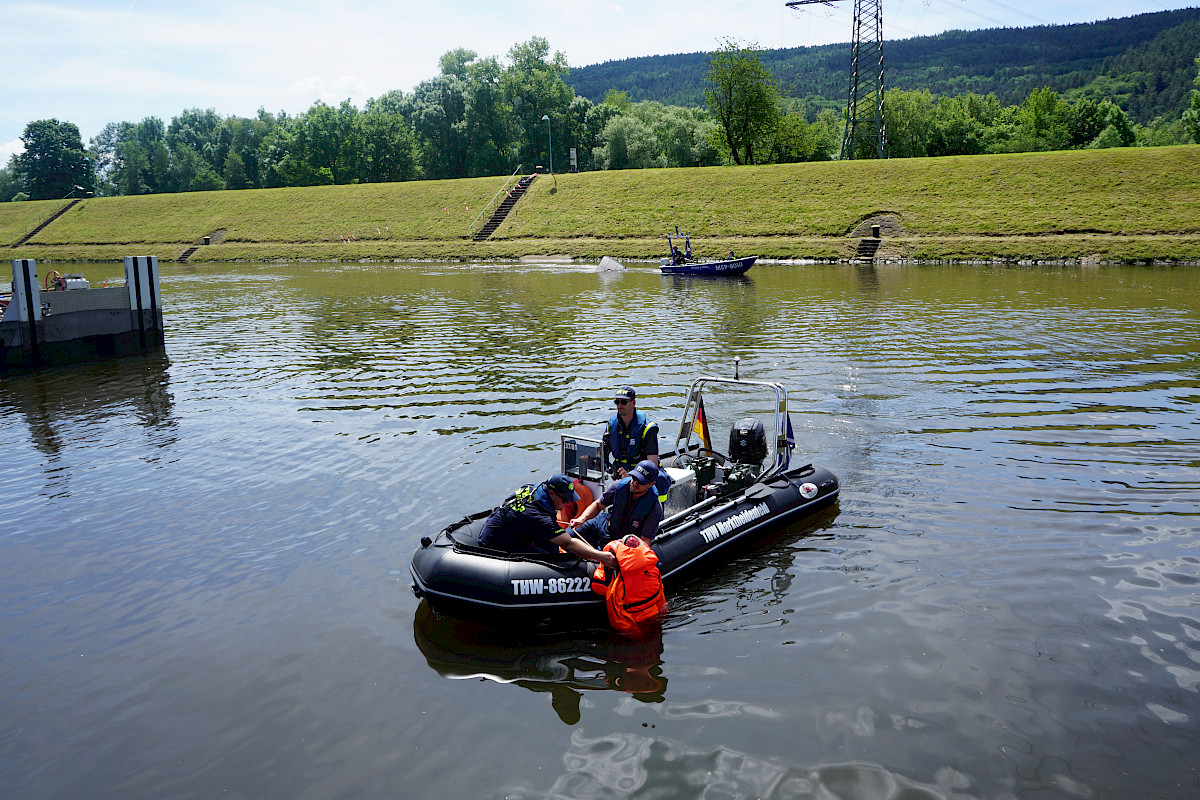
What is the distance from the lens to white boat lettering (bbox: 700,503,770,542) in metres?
8.88

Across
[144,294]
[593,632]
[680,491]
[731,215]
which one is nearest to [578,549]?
[593,632]

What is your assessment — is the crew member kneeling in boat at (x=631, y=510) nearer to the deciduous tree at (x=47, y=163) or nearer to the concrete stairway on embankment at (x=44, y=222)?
the concrete stairway on embankment at (x=44, y=222)

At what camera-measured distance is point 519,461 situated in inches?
482

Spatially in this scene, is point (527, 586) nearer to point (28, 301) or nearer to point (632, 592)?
point (632, 592)

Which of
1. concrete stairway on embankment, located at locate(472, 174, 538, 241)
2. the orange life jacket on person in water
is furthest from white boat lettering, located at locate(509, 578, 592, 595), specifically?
concrete stairway on embankment, located at locate(472, 174, 538, 241)

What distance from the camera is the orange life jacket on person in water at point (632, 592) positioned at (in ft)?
24.7

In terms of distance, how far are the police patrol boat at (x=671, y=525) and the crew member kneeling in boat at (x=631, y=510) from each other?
0.22m

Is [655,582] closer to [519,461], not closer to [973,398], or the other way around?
[519,461]

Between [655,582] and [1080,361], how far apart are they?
48.4ft

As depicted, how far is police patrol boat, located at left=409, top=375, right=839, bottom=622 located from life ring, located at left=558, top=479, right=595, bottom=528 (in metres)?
0.02

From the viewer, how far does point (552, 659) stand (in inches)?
285

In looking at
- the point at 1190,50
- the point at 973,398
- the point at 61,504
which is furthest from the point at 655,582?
the point at 1190,50

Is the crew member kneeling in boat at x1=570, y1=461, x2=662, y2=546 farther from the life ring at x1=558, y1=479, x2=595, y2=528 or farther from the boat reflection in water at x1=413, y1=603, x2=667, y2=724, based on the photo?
the boat reflection in water at x1=413, y1=603, x2=667, y2=724

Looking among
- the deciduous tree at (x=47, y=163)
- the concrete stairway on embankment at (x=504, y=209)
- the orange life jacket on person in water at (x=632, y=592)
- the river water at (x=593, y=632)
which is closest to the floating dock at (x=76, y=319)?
the river water at (x=593, y=632)
